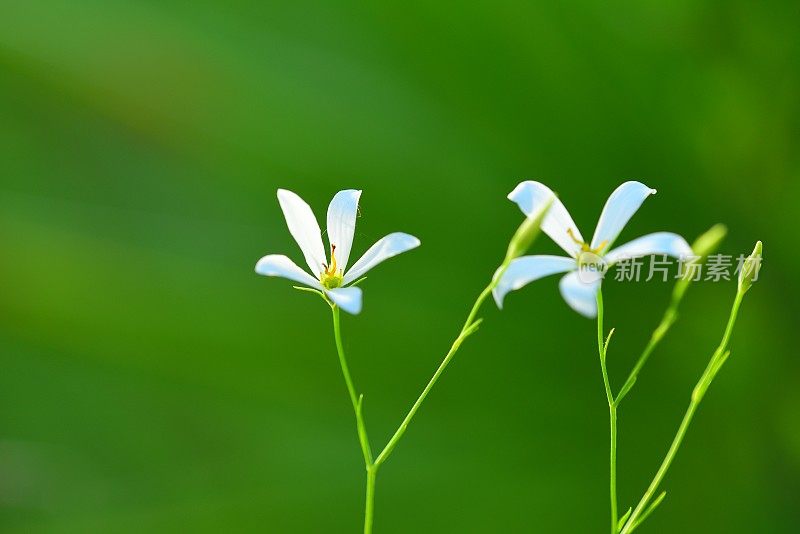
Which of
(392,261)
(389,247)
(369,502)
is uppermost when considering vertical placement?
(392,261)

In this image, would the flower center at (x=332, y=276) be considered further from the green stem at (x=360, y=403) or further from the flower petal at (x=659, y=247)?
the flower petal at (x=659, y=247)

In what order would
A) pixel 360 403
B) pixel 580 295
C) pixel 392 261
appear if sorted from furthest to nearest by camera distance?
pixel 392 261
pixel 360 403
pixel 580 295

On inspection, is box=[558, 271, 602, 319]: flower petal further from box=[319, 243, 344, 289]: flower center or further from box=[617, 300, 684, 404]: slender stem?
box=[319, 243, 344, 289]: flower center

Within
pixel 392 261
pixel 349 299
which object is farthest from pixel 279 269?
pixel 392 261

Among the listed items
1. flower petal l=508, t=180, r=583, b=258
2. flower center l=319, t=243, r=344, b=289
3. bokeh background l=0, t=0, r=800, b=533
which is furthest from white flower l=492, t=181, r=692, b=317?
bokeh background l=0, t=0, r=800, b=533

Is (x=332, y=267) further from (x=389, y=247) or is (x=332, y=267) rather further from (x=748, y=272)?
(x=748, y=272)

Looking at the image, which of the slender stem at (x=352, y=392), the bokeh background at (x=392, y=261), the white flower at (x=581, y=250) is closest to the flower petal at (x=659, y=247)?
the white flower at (x=581, y=250)

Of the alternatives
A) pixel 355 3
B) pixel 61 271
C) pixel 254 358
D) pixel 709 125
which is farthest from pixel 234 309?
pixel 709 125
